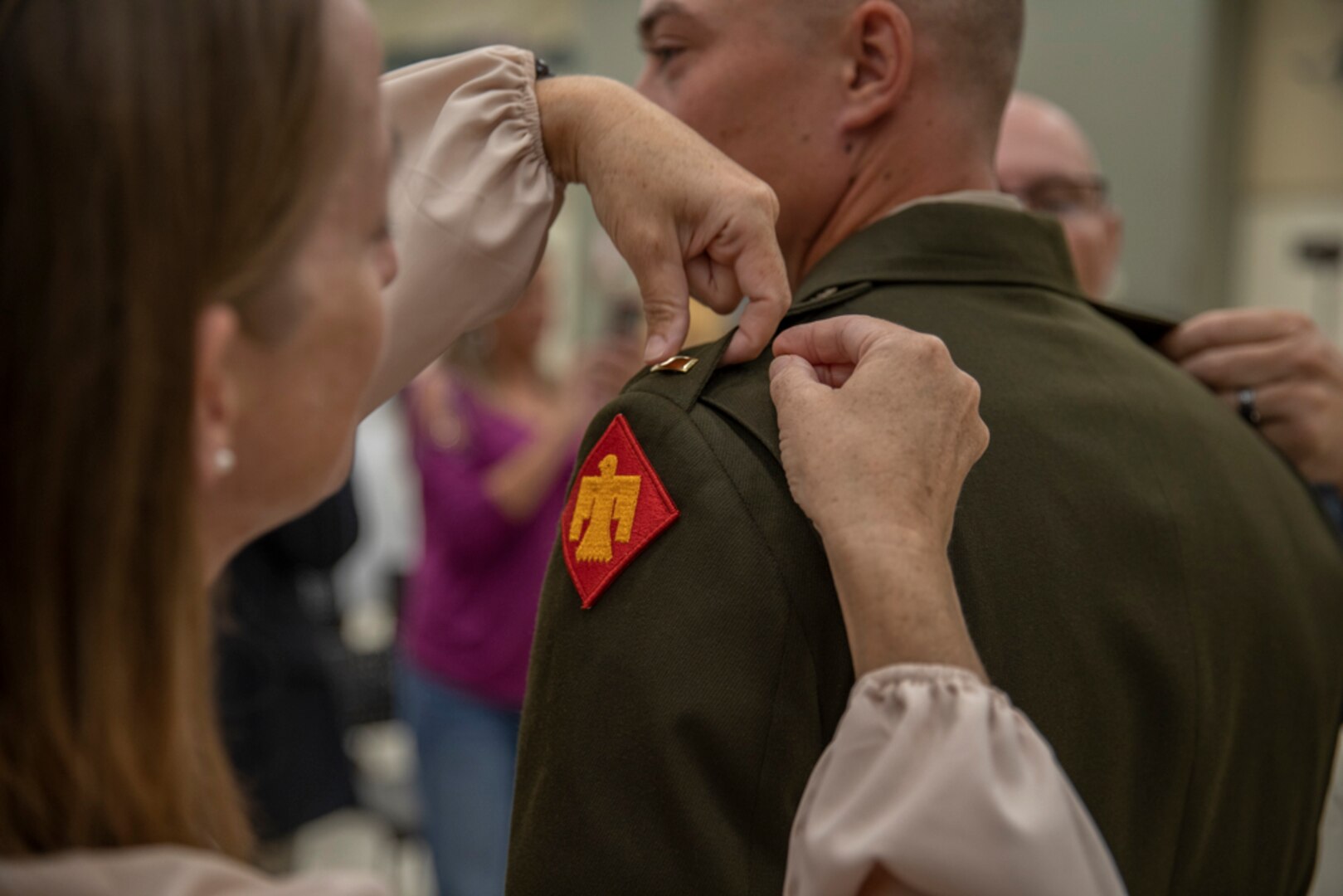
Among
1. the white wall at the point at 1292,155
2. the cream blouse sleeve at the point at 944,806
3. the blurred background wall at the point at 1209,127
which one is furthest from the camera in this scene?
the white wall at the point at 1292,155

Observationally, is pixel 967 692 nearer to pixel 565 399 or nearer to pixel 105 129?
pixel 105 129

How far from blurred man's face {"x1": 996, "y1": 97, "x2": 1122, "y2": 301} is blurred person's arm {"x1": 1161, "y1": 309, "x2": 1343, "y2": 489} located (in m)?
1.00

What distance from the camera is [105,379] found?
0.57 metres

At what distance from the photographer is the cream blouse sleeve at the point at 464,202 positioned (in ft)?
3.72

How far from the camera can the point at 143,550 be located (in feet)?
1.93

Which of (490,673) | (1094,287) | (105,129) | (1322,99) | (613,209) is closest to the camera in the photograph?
(105,129)

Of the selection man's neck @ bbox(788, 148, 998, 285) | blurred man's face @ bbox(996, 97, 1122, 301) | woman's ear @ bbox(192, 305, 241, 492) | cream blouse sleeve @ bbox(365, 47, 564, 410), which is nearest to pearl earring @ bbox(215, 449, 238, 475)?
woman's ear @ bbox(192, 305, 241, 492)

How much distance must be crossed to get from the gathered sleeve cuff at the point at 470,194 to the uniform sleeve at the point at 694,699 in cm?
32

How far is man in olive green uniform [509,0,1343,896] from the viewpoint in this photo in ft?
2.80

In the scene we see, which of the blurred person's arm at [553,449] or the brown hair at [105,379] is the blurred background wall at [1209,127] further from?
the brown hair at [105,379]

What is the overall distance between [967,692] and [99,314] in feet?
1.60

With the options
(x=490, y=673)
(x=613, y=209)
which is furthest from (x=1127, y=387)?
(x=490, y=673)

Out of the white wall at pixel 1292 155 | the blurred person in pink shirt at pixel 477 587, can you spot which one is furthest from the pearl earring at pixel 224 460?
the white wall at pixel 1292 155

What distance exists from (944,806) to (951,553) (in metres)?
0.24
